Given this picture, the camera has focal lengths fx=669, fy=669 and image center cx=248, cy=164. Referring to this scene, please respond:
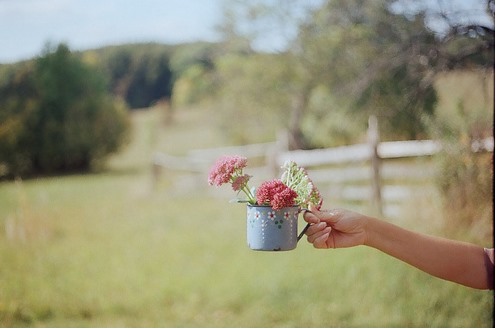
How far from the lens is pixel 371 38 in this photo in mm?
3666

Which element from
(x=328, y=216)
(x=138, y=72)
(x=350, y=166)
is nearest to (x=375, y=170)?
(x=350, y=166)

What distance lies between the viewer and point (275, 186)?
1512 mm

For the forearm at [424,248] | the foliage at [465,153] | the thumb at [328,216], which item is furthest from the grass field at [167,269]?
the thumb at [328,216]

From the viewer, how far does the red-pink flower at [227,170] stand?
5.18 feet

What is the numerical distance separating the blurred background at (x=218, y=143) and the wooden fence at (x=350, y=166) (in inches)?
0.7

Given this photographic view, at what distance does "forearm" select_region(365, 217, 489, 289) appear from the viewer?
1433mm

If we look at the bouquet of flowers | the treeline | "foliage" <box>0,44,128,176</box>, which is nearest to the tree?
the treeline

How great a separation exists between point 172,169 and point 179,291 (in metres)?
0.79

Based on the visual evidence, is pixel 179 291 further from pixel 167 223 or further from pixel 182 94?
pixel 182 94

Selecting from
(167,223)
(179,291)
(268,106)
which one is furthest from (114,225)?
(268,106)

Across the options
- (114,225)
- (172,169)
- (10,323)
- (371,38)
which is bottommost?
(10,323)

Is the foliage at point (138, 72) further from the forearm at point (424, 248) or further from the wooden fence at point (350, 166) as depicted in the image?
the forearm at point (424, 248)

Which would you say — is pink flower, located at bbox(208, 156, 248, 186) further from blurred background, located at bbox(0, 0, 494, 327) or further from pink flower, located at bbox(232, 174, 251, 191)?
blurred background, located at bbox(0, 0, 494, 327)

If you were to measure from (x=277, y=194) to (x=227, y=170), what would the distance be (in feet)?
0.49
